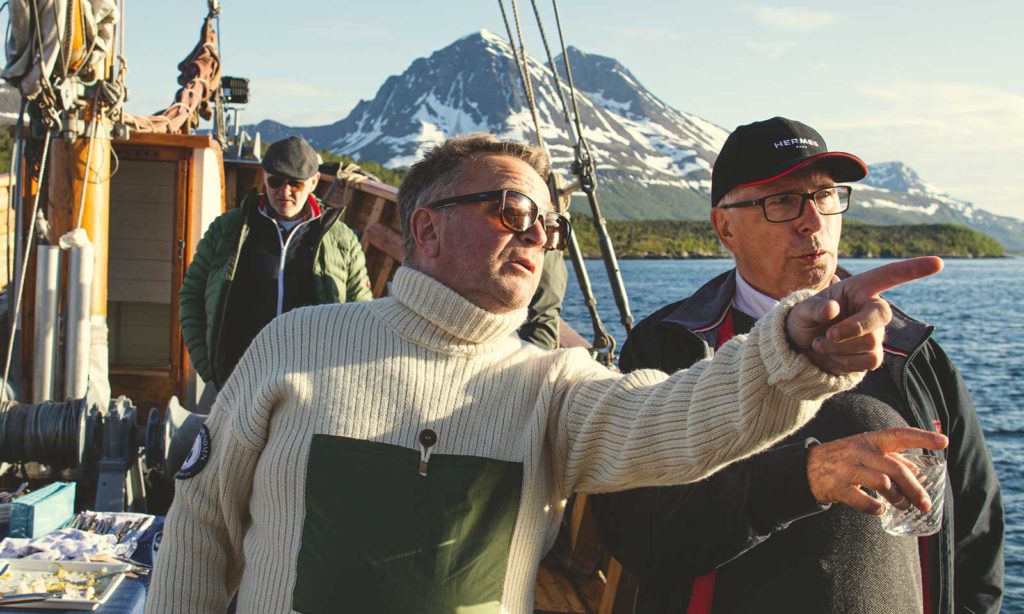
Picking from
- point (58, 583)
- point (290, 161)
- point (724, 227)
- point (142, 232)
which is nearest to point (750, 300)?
point (724, 227)

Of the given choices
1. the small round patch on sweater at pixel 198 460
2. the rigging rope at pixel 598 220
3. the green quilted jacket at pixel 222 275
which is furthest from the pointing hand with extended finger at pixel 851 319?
the rigging rope at pixel 598 220

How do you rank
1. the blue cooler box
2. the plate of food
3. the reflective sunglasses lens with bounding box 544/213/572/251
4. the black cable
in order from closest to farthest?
the reflective sunglasses lens with bounding box 544/213/572/251 → the plate of food → the blue cooler box → the black cable

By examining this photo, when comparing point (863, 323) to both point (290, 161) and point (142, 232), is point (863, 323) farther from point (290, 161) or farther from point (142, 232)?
point (142, 232)

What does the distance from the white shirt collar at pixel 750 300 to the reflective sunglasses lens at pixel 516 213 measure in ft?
1.79

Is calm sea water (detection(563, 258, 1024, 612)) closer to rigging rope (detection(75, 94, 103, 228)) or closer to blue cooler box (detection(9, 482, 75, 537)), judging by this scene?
rigging rope (detection(75, 94, 103, 228))

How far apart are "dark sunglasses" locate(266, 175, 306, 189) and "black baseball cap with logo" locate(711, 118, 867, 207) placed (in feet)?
7.40

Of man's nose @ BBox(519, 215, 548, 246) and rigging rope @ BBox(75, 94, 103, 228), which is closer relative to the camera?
man's nose @ BBox(519, 215, 548, 246)

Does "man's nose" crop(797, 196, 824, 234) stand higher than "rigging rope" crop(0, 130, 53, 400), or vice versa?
"man's nose" crop(797, 196, 824, 234)

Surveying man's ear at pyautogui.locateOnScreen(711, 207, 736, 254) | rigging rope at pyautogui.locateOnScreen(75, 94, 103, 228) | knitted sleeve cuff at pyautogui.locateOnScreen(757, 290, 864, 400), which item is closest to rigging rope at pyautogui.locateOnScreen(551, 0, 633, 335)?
rigging rope at pyautogui.locateOnScreen(75, 94, 103, 228)

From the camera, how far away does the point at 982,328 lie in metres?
47.0

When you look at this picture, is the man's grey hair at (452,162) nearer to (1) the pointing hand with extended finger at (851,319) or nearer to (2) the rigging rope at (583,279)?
(1) the pointing hand with extended finger at (851,319)

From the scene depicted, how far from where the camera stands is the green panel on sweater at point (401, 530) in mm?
1705

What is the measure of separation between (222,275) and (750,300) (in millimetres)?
2407

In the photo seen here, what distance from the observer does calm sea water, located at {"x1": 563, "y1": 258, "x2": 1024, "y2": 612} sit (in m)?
15.4
